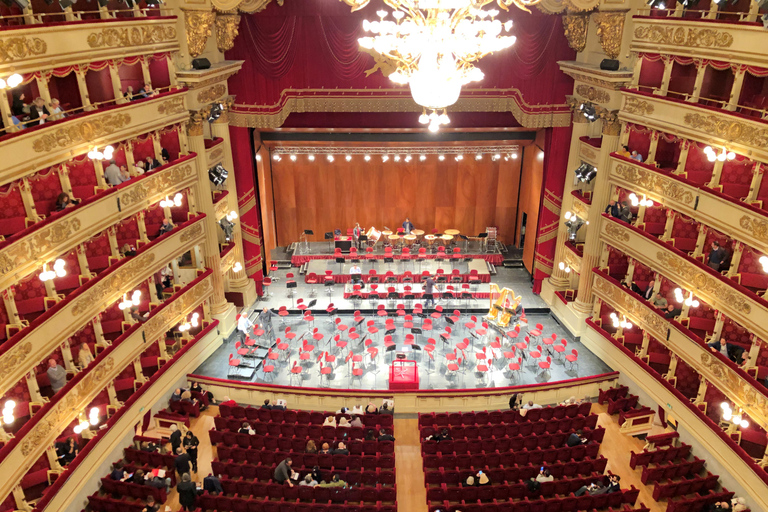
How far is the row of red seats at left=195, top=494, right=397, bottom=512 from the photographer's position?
1192cm

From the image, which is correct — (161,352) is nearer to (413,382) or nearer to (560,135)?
(413,382)

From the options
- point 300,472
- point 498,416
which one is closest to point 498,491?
point 498,416

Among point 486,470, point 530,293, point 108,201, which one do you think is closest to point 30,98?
point 108,201

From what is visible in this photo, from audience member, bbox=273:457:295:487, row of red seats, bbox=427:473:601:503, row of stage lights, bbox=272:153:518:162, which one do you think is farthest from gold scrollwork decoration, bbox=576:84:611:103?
audience member, bbox=273:457:295:487

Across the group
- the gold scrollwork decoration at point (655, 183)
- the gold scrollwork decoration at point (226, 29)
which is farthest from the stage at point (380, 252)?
the gold scrollwork decoration at point (226, 29)

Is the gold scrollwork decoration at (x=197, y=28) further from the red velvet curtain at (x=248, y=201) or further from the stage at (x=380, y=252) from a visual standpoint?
the stage at (x=380, y=252)

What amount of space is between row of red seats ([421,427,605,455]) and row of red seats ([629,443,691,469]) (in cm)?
161

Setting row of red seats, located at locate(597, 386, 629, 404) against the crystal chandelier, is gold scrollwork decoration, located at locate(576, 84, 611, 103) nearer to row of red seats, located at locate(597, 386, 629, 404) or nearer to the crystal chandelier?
row of red seats, located at locate(597, 386, 629, 404)

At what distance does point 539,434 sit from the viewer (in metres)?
14.3

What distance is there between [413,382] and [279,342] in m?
4.54

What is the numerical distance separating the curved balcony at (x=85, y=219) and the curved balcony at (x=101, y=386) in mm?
2707

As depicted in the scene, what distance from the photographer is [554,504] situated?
12.0 m

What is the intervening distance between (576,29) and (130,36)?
40.1 ft

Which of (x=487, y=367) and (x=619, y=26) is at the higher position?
(x=619, y=26)
